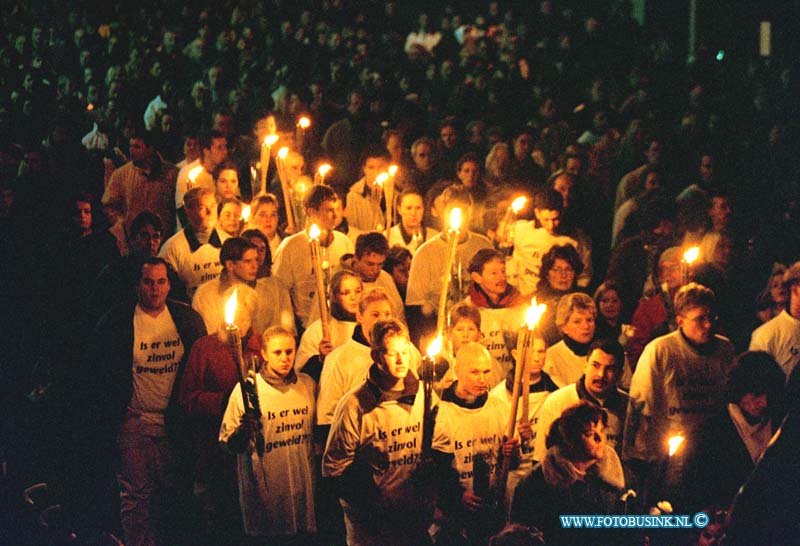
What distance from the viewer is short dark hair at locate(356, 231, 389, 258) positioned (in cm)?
849

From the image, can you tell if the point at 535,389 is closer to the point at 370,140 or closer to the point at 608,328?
the point at 608,328

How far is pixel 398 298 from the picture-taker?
8742mm

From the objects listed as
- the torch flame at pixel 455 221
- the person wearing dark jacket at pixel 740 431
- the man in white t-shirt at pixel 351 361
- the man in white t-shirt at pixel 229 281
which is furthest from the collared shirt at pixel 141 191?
the person wearing dark jacket at pixel 740 431

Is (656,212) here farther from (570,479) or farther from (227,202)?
(570,479)

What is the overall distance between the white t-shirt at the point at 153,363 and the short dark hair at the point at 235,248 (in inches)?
35.4

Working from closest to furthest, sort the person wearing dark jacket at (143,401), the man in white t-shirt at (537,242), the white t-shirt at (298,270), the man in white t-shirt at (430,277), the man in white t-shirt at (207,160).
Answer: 1. the person wearing dark jacket at (143,401)
2. the man in white t-shirt at (430,277)
3. the white t-shirt at (298,270)
4. the man in white t-shirt at (537,242)
5. the man in white t-shirt at (207,160)

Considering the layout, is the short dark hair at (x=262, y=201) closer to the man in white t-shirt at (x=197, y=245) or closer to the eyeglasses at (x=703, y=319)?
the man in white t-shirt at (x=197, y=245)

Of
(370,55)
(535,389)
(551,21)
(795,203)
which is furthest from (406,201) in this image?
(551,21)

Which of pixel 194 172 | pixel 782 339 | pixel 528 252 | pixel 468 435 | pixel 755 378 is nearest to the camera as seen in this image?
pixel 468 435

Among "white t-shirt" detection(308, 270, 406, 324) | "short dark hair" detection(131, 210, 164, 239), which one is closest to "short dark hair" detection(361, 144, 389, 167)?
"white t-shirt" detection(308, 270, 406, 324)

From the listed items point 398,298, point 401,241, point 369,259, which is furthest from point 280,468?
point 401,241

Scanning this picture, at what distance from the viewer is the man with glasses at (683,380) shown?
7195 millimetres

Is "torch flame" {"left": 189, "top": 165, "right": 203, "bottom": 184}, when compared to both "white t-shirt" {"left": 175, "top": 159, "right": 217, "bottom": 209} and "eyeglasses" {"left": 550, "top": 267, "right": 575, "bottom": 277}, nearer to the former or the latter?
"white t-shirt" {"left": 175, "top": 159, "right": 217, "bottom": 209}

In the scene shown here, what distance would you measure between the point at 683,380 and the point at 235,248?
3.22 meters
